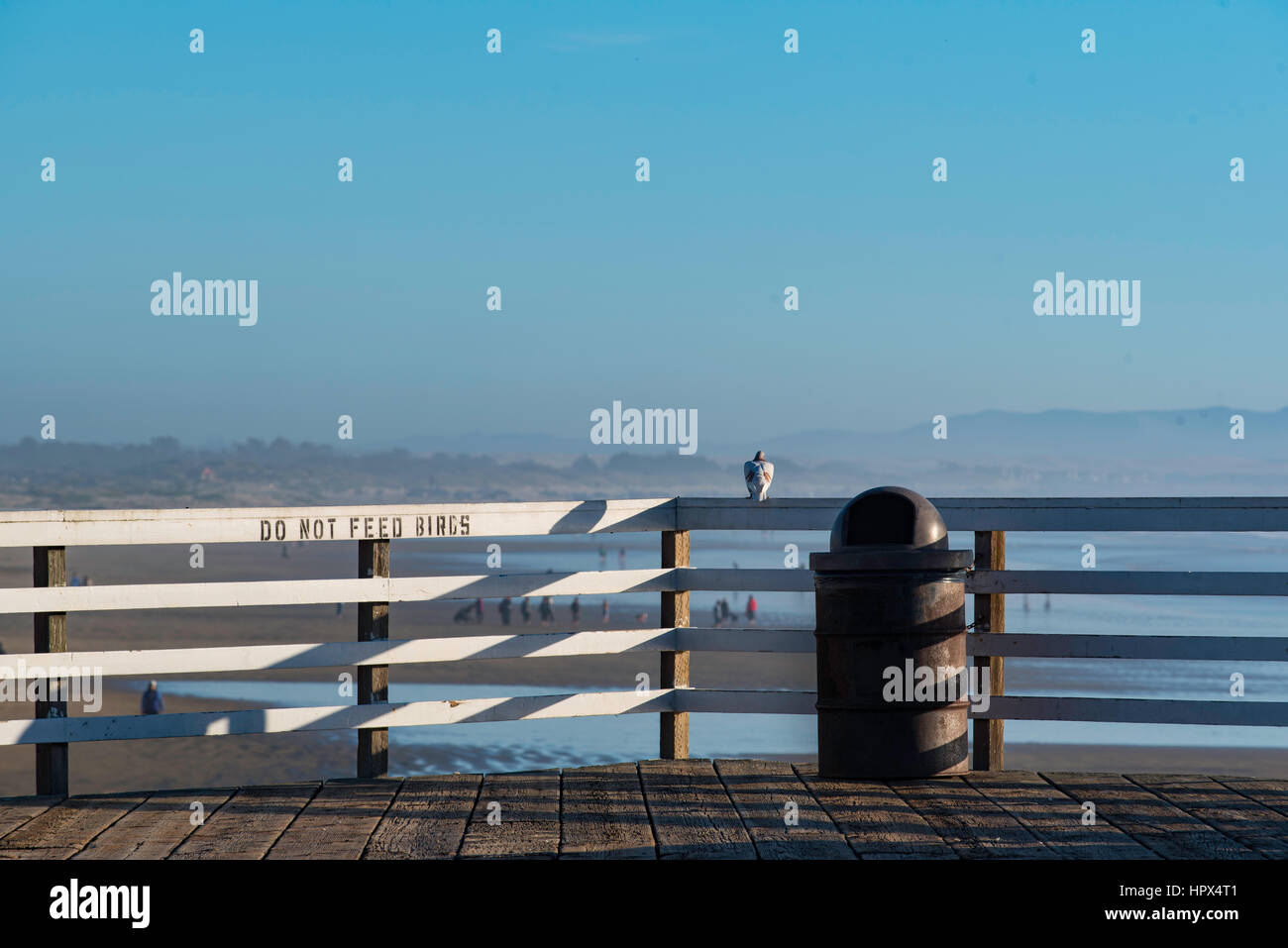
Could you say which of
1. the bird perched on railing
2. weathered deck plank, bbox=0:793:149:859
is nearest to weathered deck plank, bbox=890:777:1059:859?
the bird perched on railing

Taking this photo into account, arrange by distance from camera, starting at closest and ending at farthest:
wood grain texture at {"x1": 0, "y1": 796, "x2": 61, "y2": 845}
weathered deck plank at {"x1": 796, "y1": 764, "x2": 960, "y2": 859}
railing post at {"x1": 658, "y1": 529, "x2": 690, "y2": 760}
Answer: weathered deck plank at {"x1": 796, "y1": 764, "x2": 960, "y2": 859} < wood grain texture at {"x1": 0, "y1": 796, "x2": 61, "y2": 845} < railing post at {"x1": 658, "y1": 529, "x2": 690, "y2": 760}

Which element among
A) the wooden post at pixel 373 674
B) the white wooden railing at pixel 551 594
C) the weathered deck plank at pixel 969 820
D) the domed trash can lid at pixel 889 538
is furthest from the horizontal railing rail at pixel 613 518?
the weathered deck plank at pixel 969 820

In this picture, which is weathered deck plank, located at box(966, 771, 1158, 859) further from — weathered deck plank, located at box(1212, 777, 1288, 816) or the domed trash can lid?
the domed trash can lid

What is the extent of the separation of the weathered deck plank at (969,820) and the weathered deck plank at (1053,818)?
0.18ft

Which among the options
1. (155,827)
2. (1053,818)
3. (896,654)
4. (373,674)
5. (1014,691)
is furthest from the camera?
(1014,691)

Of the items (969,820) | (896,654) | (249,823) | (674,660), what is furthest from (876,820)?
(249,823)

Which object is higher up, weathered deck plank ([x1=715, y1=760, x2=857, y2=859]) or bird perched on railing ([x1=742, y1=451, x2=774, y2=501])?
bird perched on railing ([x1=742, y1=451, x2=774, y2=501])

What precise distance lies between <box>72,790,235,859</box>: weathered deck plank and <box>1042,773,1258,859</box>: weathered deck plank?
3837 mm

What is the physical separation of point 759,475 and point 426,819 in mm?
2849

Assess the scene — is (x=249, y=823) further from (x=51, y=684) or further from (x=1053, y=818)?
(x=1053, y=818)

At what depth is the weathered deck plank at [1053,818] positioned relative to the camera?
5.30 m

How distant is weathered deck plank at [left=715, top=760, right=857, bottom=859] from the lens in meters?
5.31

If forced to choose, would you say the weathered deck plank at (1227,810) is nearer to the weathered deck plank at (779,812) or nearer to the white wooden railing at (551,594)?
the white wooden railing at (551,594)

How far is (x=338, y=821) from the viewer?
589cm
